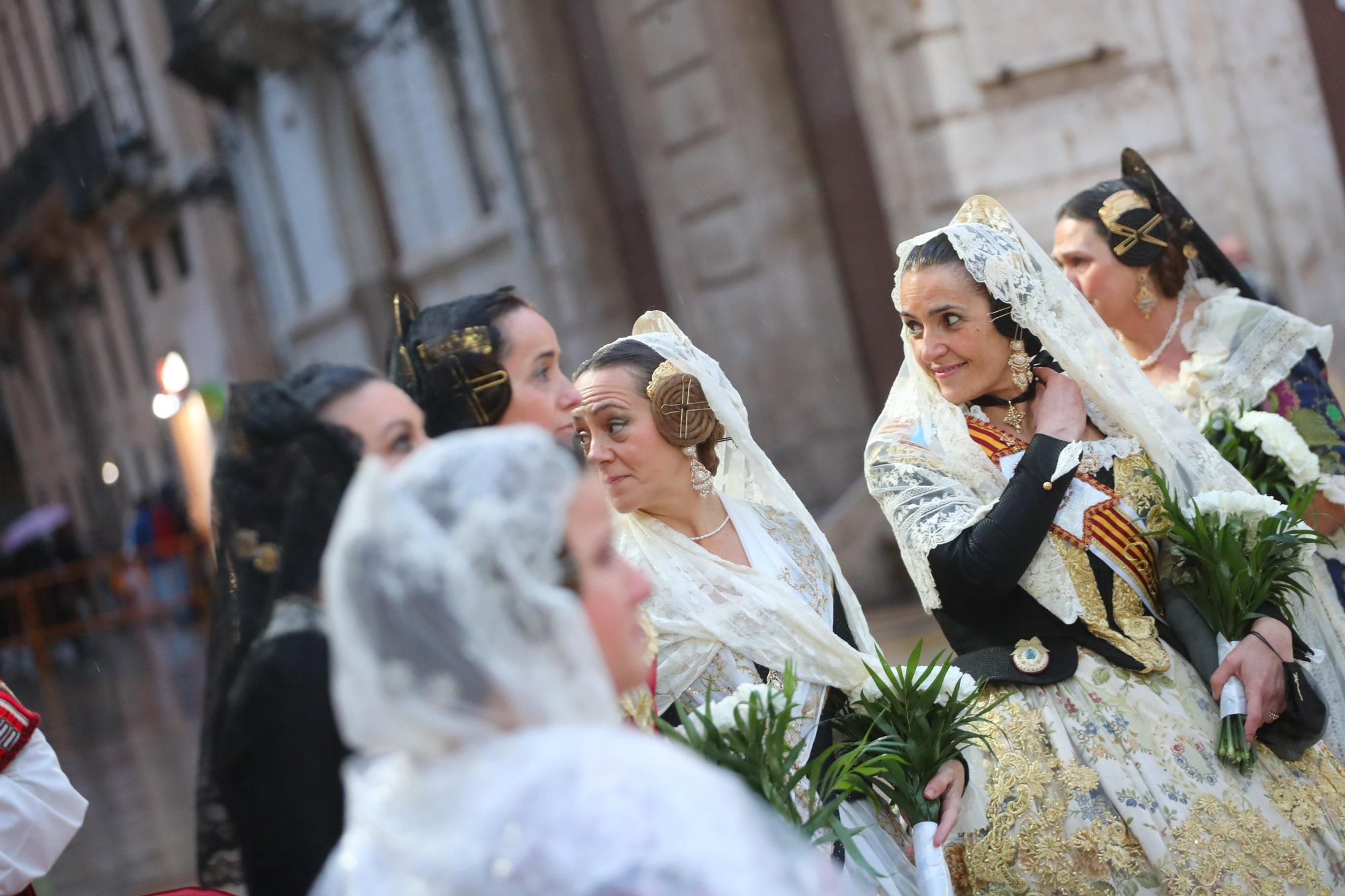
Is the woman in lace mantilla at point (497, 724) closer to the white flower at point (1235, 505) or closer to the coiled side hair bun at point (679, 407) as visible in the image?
the coiled side hair bun at point (679, 407)

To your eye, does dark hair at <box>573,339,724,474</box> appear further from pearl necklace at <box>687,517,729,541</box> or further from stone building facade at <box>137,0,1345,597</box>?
stone building facade at <box>137,0,1345,597</box>

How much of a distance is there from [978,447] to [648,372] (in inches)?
33.7

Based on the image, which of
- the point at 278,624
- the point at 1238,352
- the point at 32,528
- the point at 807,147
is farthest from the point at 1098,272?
the point at 32,528

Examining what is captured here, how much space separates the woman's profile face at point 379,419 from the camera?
215 cm

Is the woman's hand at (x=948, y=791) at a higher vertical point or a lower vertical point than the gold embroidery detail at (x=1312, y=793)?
higher

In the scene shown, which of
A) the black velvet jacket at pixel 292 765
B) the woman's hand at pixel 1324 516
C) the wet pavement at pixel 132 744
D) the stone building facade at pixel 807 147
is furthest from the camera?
the stone building facade at pixel 807 147

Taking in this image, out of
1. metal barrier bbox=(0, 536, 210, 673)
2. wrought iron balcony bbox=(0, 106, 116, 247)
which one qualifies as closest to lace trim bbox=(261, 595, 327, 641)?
metal barrier bbox=(0, 536, 210, 673)

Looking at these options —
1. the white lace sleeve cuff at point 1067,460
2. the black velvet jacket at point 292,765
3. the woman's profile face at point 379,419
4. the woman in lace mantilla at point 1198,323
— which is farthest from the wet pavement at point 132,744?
the black velvet jacket at point 292,765

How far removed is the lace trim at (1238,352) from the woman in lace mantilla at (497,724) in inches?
111

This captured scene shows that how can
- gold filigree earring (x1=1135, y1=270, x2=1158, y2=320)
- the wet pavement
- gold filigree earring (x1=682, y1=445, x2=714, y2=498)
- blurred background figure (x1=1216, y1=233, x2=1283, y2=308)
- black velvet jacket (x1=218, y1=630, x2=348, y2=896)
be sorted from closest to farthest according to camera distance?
black velvet jacket (x1=218, y1=630, x2=348, y2=896) < gold filigree earring (x1=682, y1=445, x2=714, y2=498) < gold filigree earring (x1=1135, y1=270, x2=1158, y2=320) < the wet pavement < blurred background figure (x1=1216, y1=233, x2=1283, y2=308)

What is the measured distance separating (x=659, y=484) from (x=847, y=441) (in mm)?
6944

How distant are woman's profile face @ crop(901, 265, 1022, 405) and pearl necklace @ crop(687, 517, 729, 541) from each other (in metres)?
0.66

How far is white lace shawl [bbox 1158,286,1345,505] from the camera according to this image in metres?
3.82

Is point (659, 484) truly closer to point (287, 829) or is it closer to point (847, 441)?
point (287, 829)
